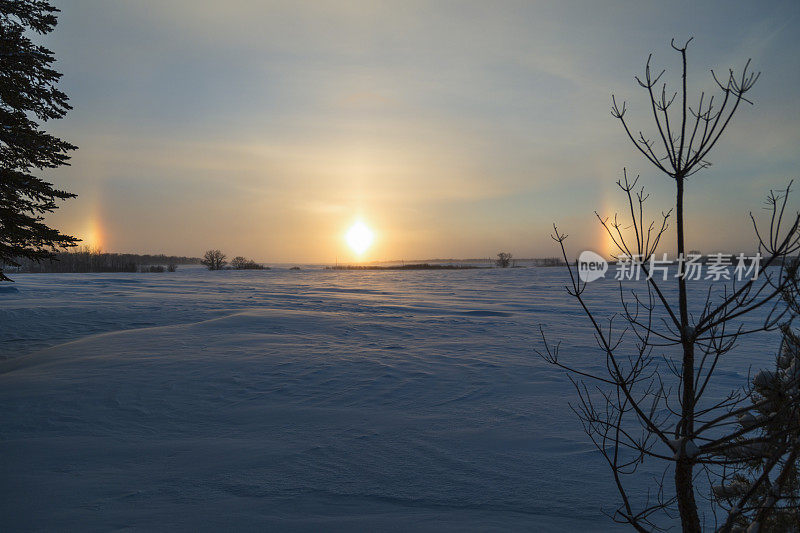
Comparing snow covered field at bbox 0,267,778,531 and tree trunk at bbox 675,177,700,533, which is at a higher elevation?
tree trunk at bbox 675,177,700,533

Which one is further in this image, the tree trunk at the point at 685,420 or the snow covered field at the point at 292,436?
the snow covered field at the point at 292,436

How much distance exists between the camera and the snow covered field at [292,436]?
10.5 ft

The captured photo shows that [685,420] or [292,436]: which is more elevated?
[685,420]

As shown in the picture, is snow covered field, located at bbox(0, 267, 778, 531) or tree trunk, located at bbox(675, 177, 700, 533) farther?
snow covered field, located at bbox(0, 267, 778, 531)

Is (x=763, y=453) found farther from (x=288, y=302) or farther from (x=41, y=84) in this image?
(x=288, y=302)

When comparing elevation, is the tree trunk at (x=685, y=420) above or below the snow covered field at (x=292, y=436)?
above

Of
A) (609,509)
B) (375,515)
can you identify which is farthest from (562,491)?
(375,515)

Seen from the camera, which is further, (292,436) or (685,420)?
(292,436)

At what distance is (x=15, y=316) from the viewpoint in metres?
11.8

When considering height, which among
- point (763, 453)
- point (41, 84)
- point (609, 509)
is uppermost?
point (41, 84)

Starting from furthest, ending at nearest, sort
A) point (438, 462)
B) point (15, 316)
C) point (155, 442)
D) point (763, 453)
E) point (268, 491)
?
point (15, 316) → point (155, 442) → point (438, 462) → point (268, 491) → point (763, 453)

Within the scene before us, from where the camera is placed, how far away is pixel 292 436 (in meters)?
4.50

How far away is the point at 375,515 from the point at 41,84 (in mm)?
9725

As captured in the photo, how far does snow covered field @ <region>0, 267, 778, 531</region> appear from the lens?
126 inches
